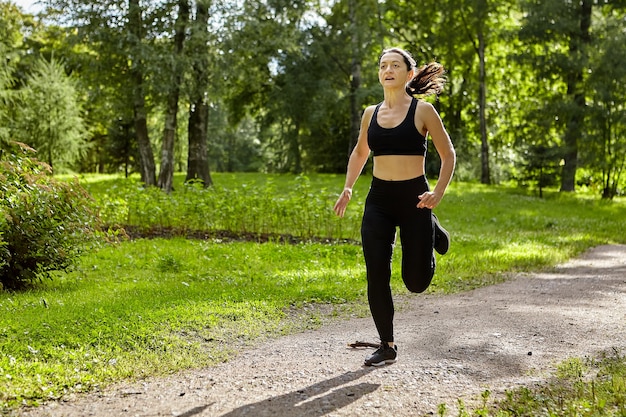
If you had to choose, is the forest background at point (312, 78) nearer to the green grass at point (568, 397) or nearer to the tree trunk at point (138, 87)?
the tree trunk at point (138, 87)

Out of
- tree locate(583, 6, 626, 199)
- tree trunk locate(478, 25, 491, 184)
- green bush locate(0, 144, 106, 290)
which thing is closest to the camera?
green bush locate(0, 144, 106, 290)

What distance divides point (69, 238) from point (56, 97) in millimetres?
23903

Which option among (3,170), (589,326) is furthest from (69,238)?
(589,326)

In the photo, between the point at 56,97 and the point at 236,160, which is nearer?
the point at 56,97

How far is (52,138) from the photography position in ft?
96.5

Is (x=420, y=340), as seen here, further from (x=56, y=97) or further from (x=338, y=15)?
(x=338, y=15)

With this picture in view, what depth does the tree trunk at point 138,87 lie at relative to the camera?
19500 millimetres

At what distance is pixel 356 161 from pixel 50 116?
→ 27.1 meters

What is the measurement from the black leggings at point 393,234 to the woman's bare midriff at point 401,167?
0.13 ft

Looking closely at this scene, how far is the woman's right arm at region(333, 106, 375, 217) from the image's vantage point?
17.0 feet

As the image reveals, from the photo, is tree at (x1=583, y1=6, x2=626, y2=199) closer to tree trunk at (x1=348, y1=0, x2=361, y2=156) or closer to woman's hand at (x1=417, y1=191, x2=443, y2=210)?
tree trunk at (x1=348, y1=0, x2=361, y2=156)

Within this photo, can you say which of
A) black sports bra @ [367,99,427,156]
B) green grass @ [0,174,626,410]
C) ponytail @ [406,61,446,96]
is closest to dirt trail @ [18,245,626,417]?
green grass @ [0,174,626,410]

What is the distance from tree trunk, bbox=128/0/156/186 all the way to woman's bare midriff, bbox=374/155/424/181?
43.7ft

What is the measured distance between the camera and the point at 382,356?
16.5 ft
